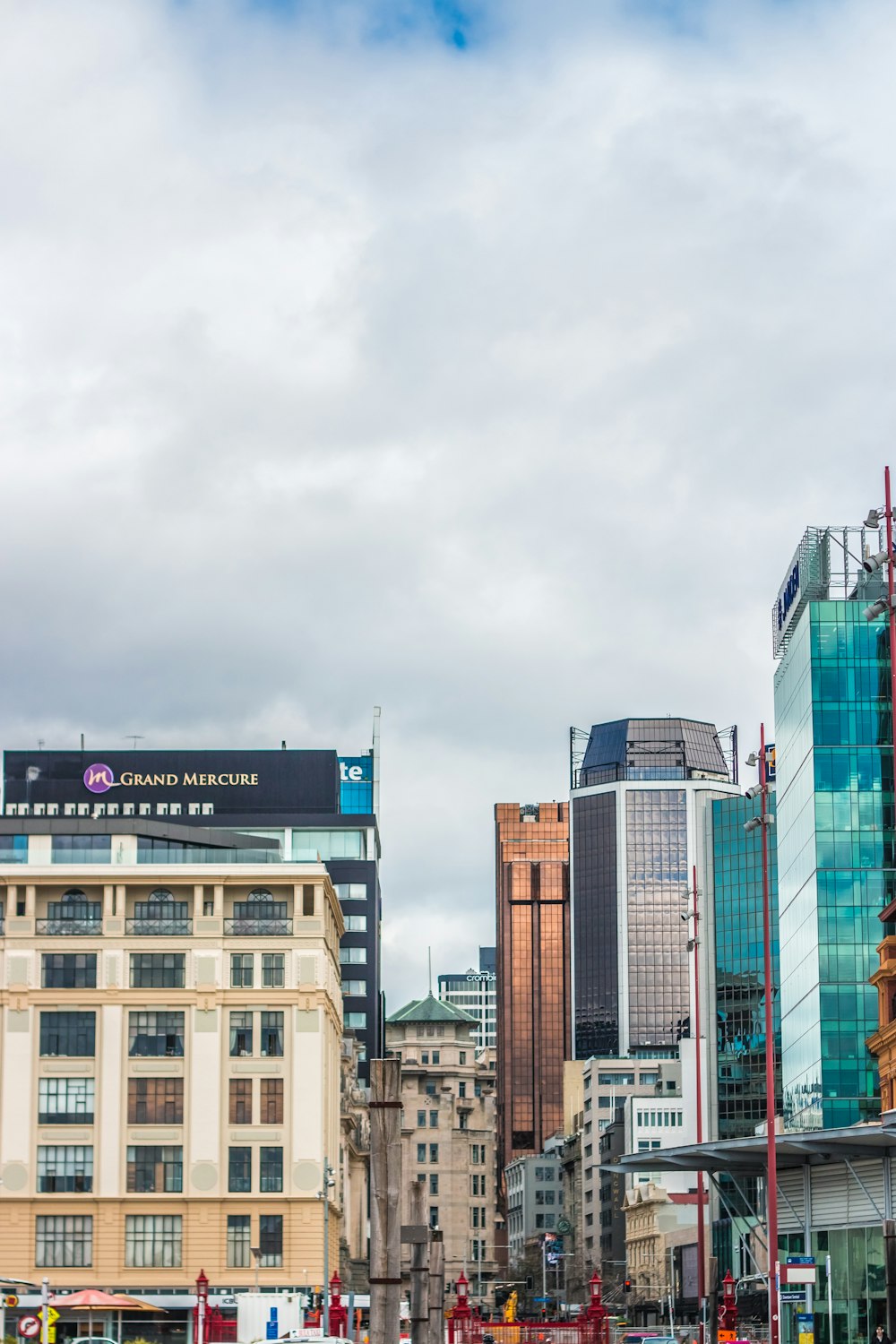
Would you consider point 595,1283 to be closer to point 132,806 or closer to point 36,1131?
point 36,1131

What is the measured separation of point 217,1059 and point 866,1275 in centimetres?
4601

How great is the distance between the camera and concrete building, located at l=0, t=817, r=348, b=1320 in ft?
355

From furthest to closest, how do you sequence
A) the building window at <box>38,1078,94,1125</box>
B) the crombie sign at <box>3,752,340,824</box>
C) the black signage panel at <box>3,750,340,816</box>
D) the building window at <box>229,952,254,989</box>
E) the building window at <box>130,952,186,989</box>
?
the black signage panel at <box>3,750,340,816</box> → the crombie sign at <box>3,752,340,824</box> → the building window at <box>229,952,254,989</box> → the building window at <box>130,952,186,989</box> → the building window at <box>38,1078,94,1125</box>

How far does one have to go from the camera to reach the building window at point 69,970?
367ft

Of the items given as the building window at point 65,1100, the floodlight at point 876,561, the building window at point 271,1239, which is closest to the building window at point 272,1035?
the building window at point 271,1239

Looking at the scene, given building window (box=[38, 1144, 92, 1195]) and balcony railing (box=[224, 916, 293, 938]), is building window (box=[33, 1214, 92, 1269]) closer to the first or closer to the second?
building window (box=[38, 1144, 92, 1195])

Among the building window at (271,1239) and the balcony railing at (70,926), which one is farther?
the balcony railing at (70,926)

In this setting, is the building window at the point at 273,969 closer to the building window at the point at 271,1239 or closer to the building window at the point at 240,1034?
the building window at the point at 240,1034

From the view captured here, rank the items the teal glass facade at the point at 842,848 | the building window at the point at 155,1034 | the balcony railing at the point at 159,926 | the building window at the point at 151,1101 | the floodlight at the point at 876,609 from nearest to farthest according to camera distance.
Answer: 1. the floodlight at the point at 876,609
2. the building window at the point at 151,1101
3. the building window at the point at 155,1034
4. the balcony railing at the point at 159,926
5. the teal glass facade at the point at 842,848

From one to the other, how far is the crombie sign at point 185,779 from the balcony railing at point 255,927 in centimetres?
6183

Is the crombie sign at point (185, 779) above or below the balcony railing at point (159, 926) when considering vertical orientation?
above

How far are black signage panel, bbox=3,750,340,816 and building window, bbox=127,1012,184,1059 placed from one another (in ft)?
214

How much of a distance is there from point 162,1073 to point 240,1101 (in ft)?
15.0

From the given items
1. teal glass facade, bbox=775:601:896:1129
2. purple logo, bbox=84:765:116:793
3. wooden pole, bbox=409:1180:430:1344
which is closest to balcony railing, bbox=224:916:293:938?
teal glass facade, bbox=775:601:896:1129
